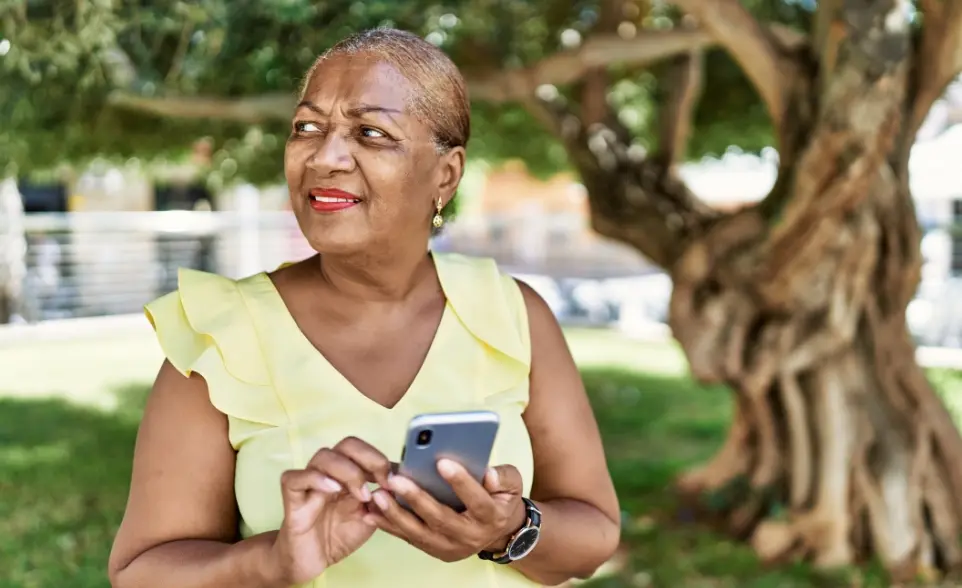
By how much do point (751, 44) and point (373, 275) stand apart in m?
3.55

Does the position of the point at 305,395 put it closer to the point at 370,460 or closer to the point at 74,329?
the point at 370,460

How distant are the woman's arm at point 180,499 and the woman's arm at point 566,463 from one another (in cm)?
54

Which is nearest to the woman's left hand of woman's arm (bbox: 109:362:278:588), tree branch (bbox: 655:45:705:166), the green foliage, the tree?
woman's arm (bbox: 109:362:278:588)

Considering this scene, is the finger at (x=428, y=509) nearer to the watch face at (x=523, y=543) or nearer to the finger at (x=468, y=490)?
the finger at (x=468, y=490)

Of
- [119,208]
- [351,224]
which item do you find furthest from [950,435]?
[119,208]

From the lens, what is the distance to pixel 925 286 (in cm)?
1352

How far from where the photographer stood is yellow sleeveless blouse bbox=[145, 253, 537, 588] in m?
1.67

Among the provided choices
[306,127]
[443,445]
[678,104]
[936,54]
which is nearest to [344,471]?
[443,445]

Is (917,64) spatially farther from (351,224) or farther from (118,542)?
(118,542)

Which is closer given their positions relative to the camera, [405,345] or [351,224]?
[351,224]

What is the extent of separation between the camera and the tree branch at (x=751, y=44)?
480cm

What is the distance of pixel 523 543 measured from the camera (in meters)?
1.64

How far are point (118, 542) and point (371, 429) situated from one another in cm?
44

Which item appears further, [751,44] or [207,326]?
[751,44]
